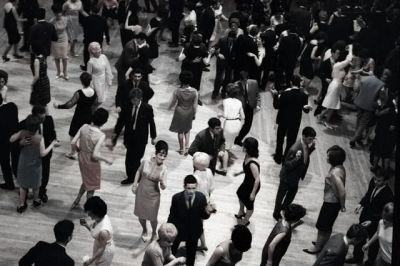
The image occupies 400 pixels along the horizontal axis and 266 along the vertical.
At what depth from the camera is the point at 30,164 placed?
8375 millimetres

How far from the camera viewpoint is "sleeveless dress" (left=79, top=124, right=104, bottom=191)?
8391 millimetres

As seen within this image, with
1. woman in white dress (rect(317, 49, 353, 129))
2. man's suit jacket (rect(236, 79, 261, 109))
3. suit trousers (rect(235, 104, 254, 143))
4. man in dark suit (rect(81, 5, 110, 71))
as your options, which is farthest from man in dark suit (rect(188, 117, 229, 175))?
man in dark suit (rect(81, 5, 110, 71))

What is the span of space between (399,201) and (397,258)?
51 cm

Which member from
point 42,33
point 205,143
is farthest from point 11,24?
point 205,143

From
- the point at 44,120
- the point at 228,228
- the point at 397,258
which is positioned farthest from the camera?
the point at 228,228

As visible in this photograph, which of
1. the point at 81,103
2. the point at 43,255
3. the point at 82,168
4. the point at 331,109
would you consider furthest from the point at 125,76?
the point at 43,255

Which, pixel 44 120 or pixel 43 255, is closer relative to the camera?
pixel 43 255

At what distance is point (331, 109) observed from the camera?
1223 cm

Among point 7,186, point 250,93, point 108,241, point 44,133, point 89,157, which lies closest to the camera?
point 108,241

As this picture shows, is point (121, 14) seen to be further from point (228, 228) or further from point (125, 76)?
point (228, 228)

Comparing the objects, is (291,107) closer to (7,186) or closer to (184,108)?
(184,108)

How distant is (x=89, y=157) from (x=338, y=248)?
3.36 m

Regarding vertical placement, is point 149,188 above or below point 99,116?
below

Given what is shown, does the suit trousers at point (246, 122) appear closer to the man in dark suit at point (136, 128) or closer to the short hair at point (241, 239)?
the man in dark suit at point (136, 128)
